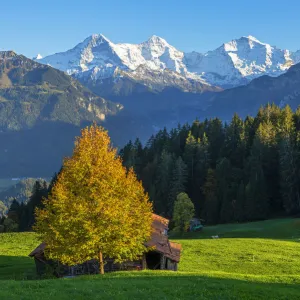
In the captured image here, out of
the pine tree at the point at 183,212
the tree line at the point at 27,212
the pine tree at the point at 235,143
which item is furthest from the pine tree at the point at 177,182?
the tree line at the point at 27,212

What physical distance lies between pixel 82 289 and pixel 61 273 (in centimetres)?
1938

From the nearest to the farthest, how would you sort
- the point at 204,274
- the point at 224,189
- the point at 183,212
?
the point at 204,274 → the point at 183,212 → the point at 224,189

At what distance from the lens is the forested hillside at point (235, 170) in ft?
330

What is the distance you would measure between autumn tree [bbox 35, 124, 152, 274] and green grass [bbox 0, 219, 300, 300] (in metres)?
2.77

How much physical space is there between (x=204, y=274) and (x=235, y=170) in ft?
247

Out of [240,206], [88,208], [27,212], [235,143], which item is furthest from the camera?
[27,212]

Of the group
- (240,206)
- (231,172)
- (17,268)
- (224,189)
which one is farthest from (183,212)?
(17,268)

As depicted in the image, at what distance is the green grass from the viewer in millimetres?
26938

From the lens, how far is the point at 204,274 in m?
36.7

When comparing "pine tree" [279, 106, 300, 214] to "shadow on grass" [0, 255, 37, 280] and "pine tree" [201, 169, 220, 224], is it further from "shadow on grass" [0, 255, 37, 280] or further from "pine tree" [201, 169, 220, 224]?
"shadow on grass" [0, 255, 37, 280]

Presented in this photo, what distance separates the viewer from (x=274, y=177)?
108438mm

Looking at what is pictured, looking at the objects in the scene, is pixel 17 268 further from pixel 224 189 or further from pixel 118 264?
pixel 224 189

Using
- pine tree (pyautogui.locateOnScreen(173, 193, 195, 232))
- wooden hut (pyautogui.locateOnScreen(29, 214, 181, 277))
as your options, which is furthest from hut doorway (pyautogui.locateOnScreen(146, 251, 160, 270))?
pine tree (pyautogui.locateOnScreen(173, 193, 195, 232))

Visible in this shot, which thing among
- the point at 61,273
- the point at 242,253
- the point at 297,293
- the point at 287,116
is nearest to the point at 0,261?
the point at 61,273
